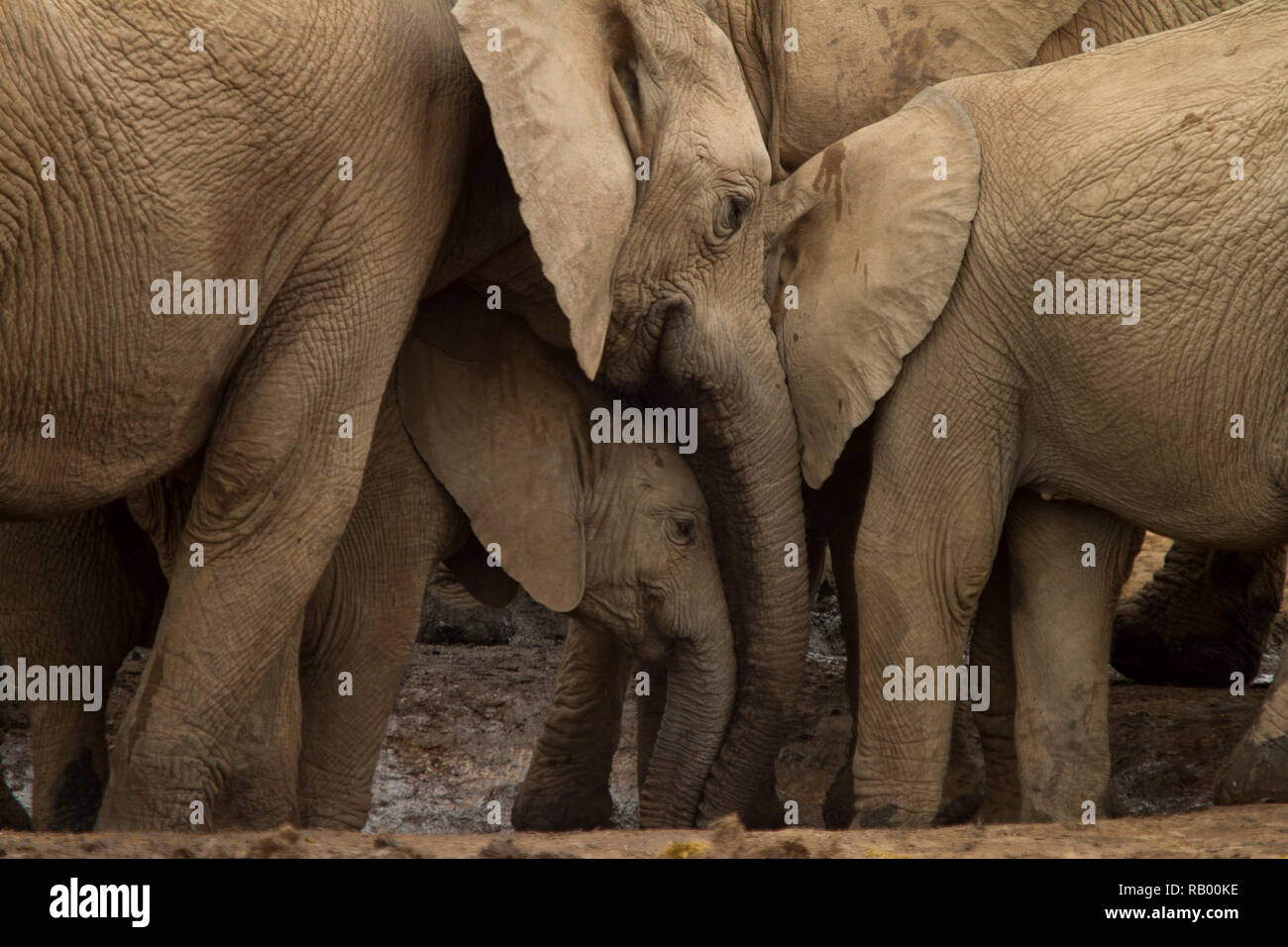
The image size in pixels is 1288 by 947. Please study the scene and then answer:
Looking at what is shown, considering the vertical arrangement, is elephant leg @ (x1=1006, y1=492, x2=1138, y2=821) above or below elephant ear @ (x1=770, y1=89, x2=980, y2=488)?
below

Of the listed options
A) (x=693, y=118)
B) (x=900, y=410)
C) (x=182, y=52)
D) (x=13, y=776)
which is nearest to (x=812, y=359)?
(x=900, y=410)

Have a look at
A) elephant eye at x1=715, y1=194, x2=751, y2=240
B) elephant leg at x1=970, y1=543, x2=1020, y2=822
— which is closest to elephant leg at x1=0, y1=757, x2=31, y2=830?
elephant eye at x1=715, y1=194, x2=751, y2=240

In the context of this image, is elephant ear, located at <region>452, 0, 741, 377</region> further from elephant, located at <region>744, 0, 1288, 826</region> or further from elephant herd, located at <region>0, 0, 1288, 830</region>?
elephant, located at <region>744, 0, 1288, 826</region>

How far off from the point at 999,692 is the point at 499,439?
1.50m

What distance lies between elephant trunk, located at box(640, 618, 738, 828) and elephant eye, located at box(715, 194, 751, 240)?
0.98m

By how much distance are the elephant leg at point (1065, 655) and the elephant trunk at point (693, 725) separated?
0.72 metres

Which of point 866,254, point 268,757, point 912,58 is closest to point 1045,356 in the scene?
point 866,254

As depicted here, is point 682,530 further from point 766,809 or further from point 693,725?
point 766,809

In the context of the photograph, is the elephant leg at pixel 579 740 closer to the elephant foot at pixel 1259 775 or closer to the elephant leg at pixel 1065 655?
the elephant leg at pixel 1065 655

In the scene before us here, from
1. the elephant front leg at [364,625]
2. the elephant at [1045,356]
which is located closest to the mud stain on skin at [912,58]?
the elephant at [1045,356]

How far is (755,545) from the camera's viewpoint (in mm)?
5238

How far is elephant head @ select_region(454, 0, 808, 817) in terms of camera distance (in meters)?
4.54

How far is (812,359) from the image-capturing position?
523cm
